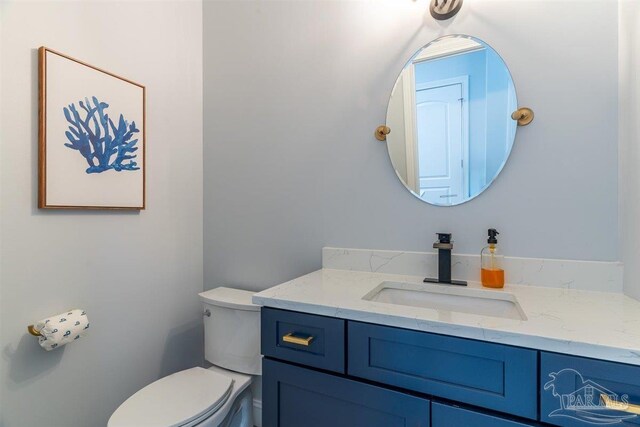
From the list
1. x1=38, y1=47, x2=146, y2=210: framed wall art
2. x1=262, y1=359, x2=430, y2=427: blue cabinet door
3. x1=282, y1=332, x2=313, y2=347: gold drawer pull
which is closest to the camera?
x1=262, y1=359, x2=430, y2=427: blue cabinet door

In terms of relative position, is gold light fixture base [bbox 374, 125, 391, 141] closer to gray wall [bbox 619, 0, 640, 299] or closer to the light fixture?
the light fixture

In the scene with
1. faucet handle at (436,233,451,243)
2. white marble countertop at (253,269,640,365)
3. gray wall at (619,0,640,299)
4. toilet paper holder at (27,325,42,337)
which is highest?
gray wall at (619,0,640,299)

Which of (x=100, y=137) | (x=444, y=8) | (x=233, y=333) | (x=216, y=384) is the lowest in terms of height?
(x=216, y=384)

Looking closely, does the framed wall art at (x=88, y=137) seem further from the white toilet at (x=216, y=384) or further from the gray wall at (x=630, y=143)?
the gray wall at (x=630, y=143)

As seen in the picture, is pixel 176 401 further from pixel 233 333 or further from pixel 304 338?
pixel 304 338

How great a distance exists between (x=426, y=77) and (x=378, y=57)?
252 mm

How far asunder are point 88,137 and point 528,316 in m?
1.73

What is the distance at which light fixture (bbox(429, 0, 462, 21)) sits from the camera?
1249 mm

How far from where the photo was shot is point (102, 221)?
1.38 meters

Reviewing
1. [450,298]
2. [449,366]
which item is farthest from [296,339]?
[450,298]

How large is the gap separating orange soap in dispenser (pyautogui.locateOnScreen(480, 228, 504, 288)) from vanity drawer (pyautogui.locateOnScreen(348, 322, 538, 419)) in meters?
0.46

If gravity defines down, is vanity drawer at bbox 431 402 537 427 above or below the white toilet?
above

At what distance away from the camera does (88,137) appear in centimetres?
130

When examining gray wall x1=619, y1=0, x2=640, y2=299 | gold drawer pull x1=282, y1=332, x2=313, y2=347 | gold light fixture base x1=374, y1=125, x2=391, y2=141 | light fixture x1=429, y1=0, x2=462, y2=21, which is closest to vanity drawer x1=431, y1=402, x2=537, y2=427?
gold drawer pull x1=282, y1=332, x2=313, y2=347
